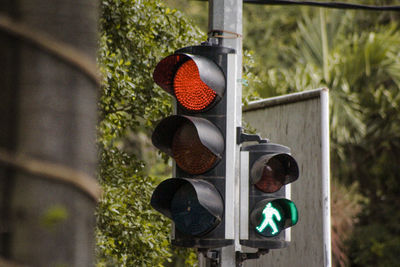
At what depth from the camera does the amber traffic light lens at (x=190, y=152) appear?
418 cm

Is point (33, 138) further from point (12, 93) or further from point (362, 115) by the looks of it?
point (362, 115)

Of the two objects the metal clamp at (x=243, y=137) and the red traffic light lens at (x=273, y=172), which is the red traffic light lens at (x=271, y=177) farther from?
the metal clamp at (x=243, y=137)

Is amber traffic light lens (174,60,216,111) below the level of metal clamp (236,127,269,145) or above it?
above

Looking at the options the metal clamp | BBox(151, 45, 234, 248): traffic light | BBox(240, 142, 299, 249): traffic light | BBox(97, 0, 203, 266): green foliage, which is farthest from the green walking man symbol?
BBox(97, 0, 203, 266): green foliage

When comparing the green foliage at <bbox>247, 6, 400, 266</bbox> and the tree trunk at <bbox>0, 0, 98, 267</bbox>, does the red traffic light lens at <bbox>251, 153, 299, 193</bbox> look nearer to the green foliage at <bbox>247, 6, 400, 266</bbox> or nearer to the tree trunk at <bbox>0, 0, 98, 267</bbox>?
the tree trunk at <bbox>0, 0, 98, 267</bbox>

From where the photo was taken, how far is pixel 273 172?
4477 mm

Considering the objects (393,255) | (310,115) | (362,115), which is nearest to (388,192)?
(393,255)

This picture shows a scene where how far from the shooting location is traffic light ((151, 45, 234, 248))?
4098 millimetres

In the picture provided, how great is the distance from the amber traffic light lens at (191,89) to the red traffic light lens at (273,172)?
0.50 metres

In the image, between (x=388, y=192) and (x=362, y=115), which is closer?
(x=362, y=115)

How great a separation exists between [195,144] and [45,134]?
111 inches

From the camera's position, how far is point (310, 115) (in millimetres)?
6012

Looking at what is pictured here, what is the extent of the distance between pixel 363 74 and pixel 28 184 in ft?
46.8

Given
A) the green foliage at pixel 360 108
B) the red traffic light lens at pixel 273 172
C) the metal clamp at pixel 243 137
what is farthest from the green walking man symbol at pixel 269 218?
the green foliage at pixel 360 108
